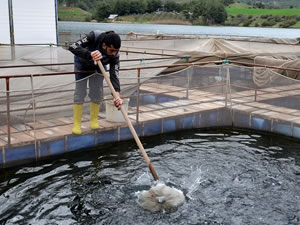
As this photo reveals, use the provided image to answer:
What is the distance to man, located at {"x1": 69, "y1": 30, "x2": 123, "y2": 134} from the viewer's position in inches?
236

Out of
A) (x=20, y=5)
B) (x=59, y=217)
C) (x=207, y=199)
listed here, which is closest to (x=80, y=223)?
(x=59, y=217)

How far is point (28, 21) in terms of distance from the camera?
1580 cm

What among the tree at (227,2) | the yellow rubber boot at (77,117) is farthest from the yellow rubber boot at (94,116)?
the tree at (227,2)

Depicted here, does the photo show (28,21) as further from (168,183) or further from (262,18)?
(262,18)

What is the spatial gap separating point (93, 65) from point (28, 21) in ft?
34.0

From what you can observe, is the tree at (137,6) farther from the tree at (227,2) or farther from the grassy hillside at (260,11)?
the tree at (227,2)

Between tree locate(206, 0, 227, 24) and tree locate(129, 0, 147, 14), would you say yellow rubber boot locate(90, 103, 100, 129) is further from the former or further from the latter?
tree locate(129, 0, 147, 14)

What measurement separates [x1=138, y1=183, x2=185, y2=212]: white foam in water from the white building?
489 inches

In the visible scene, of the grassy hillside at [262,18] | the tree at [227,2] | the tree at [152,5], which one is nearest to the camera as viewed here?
the grassy hillside at [262,18]

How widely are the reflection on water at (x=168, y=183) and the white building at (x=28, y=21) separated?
10287mm

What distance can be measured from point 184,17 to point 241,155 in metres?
72.1

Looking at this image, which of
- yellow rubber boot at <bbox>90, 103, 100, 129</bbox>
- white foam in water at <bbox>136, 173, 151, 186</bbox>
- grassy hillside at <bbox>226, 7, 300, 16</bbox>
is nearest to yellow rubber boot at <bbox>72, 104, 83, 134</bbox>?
yellow rubber boot at <bbox>90, 103, 100, 129</bbox>

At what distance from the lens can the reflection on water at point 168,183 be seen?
4648 millimetres

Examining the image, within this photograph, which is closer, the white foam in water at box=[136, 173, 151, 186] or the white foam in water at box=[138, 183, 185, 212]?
the white foam in water at box=[138, 183, 185, 212]
